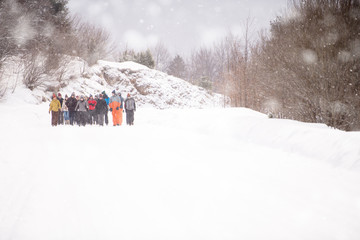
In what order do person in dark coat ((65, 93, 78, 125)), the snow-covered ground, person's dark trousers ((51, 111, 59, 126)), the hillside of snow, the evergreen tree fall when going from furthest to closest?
the evergreen tree → the hillside of snow → person in dark coat ((65, 93, 78, 125)) → person's dark trousers ((51, 111, 59, 126)) → the snow-covered ground

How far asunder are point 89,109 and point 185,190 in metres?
11.8

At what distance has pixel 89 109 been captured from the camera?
45.0 feet

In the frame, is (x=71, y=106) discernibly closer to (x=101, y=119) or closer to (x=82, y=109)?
(x=82, y=109)

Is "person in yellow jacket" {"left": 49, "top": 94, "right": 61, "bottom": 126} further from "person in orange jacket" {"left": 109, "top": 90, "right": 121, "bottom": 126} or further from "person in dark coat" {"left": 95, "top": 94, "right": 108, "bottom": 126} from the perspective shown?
"person in orange jacket" {"left": 109, "top": 90, "right": 121, "bottom": 126}

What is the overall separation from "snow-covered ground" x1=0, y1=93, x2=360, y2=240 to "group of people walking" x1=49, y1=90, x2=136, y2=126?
23.2ft

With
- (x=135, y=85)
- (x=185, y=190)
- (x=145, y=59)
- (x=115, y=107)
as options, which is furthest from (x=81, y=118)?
(x=145, y=59)

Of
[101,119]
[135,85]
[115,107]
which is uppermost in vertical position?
[135,85]

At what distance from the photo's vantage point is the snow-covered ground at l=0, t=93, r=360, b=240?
7.86ft

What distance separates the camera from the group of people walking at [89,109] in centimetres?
1319

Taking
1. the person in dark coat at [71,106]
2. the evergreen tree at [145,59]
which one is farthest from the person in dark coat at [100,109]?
the evergreen tree at [145,59]

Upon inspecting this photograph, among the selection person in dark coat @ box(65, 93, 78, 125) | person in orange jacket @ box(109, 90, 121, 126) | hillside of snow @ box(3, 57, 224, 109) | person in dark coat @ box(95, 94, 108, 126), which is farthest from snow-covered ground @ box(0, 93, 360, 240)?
hillside of snow @ box(3, 57, 224, 109)

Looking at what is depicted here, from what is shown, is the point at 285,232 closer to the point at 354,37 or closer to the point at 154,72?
the point at 354,37

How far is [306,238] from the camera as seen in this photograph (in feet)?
7.49

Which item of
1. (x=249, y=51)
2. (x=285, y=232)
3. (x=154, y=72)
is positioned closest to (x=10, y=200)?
(x=285, y=232)
